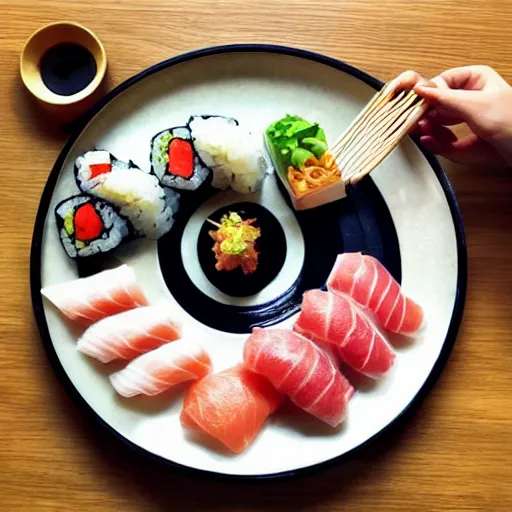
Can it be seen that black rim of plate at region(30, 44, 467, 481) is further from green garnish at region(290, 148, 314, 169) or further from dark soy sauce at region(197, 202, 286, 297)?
dark soy sauce at region(197, 202, 286, 297)

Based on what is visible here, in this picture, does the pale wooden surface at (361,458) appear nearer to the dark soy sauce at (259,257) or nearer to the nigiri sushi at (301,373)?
the nigiri sushi at (301,373)

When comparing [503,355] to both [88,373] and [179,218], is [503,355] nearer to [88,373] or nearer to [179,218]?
[179,218]

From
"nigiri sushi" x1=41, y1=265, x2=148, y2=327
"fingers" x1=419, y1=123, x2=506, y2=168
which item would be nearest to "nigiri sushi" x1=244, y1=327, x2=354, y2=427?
"nigiri sushi" x1=41, y1=265, x2=148, y2=327

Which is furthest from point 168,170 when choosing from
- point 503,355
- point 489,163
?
point 503,355

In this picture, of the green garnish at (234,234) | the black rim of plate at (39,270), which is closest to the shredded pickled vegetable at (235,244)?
the green garnish at (234,234)

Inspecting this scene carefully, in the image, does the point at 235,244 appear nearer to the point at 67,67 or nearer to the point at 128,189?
the point at 128,189

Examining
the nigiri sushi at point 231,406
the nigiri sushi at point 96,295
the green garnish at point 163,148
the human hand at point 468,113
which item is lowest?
the nigiri sushi at point 231,406
